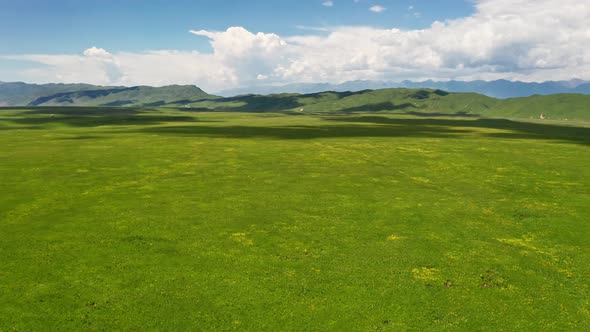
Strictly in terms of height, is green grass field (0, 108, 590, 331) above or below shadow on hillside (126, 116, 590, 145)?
below

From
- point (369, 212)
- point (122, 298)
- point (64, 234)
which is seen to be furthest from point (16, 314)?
point (369, 212)

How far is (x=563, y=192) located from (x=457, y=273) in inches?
1153

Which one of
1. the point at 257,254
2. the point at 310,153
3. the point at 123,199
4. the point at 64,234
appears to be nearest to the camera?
the point at 257,254

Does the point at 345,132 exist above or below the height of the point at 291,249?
above

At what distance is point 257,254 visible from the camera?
27.7 meters

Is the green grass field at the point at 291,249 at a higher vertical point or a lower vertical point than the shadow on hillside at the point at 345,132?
lower

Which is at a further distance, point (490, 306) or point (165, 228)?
point (165, 228)

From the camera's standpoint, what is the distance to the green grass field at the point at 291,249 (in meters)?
20.7

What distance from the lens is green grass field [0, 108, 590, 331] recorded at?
68.0ft

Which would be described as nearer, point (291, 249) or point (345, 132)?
point (291, 249)

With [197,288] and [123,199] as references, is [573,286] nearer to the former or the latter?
[197,288]

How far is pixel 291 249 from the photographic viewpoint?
28.6 m

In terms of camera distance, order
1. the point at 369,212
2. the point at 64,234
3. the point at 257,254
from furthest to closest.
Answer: the point at 369,212, the point at 64,234, the point at 257,254

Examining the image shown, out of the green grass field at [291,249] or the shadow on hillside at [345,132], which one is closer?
the green grass field at [291,249]
